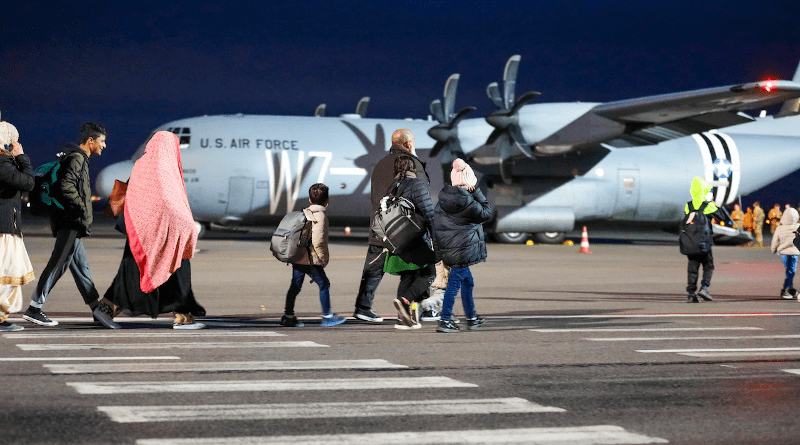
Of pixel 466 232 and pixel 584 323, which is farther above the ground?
pixel 466 232

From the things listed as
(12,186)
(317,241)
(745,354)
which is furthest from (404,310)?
(12,186)

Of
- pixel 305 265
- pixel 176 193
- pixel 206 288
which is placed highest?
pixel 176 193

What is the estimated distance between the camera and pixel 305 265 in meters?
9.03

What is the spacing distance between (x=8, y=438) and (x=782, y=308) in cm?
930

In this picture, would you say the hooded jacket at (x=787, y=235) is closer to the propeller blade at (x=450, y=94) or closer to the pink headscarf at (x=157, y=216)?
the pink headscarf at (x=157, y=216)

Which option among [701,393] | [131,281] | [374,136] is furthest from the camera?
[374,136]

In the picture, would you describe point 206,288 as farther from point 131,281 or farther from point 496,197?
point 496,197

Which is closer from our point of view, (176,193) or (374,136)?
(176,193)

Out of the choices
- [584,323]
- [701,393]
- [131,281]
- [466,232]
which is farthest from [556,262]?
[701,393]

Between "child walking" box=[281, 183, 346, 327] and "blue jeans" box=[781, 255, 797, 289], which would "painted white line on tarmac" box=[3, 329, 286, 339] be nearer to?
"child walking" box=[281, 183, 346, 327]

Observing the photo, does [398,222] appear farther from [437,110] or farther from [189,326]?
[437,110]

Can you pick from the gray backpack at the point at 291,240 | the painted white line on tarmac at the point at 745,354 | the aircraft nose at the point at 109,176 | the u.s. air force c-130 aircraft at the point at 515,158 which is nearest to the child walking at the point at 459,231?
the gray backpack at the point at 291,240

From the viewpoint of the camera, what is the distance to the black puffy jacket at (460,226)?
861 centimetres

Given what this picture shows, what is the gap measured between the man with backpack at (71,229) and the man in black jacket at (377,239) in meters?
2.42
